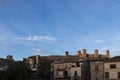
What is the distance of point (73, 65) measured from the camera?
118438 mm

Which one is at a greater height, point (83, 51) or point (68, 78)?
point (83, 51)

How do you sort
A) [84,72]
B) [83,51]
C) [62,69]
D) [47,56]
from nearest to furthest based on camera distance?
[84,72]
[62,69]
[83,51]
[47,56]

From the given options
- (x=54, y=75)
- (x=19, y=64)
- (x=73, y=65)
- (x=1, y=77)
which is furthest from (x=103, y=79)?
(x=1, y=77)

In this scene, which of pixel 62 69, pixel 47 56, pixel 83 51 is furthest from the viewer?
pixel 47 56

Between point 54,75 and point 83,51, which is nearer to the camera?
point 54,75

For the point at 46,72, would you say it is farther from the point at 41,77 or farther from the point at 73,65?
the point at 73,65

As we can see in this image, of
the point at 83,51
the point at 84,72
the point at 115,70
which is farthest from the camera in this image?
the point at 83,51

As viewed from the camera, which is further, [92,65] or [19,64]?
[19,64]

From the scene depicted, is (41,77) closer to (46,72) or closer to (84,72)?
(46,72)

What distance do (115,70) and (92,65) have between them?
935 cm

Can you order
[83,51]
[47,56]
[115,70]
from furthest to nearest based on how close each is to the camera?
1. [47,56]
2. [83,51]
3. [115,70]

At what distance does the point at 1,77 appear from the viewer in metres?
139

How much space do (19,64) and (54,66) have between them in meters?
14.2

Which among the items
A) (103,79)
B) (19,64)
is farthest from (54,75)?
(103,79)
